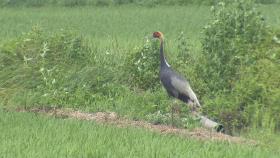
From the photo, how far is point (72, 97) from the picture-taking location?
30.8 feet

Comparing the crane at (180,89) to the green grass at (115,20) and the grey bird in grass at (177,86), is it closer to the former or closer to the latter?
the grey bird in grass at (177,86)

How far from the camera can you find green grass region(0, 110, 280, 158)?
6176 mm

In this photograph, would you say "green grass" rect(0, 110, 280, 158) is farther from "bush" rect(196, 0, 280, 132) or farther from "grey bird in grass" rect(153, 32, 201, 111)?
"bush" rect(196, 0, 280, 132)

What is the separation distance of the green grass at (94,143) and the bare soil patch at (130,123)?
0.30 meters

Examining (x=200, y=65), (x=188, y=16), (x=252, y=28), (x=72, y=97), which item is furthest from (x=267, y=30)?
(x=188, y=16)

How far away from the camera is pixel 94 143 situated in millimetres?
6590

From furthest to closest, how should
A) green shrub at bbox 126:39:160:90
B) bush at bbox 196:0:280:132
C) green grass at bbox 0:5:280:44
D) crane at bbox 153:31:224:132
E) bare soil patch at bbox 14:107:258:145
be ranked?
green grass at bbox 0:5:280:44, green shrub at bbox 126:39:160:90, bush at bbox 196:0:280:132, crane at bbox 153:31:224:132, bare soil patch at bbox 14:107:258:145

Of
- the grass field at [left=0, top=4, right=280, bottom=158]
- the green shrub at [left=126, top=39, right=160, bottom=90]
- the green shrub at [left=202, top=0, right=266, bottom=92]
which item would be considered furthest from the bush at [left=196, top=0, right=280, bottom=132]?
the green shrub at [left=126, top=39, right=160, bottom=90]

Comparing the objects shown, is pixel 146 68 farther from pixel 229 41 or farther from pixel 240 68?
pixel 240 68

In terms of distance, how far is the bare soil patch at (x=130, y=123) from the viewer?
24.5ft

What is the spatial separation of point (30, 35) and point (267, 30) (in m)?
3.81

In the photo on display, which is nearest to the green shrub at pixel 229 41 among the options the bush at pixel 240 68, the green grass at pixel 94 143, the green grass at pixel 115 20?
the bush at pixel 240 68

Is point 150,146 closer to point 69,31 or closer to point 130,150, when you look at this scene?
point 130,150

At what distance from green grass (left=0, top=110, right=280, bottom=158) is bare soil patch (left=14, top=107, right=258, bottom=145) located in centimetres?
30
